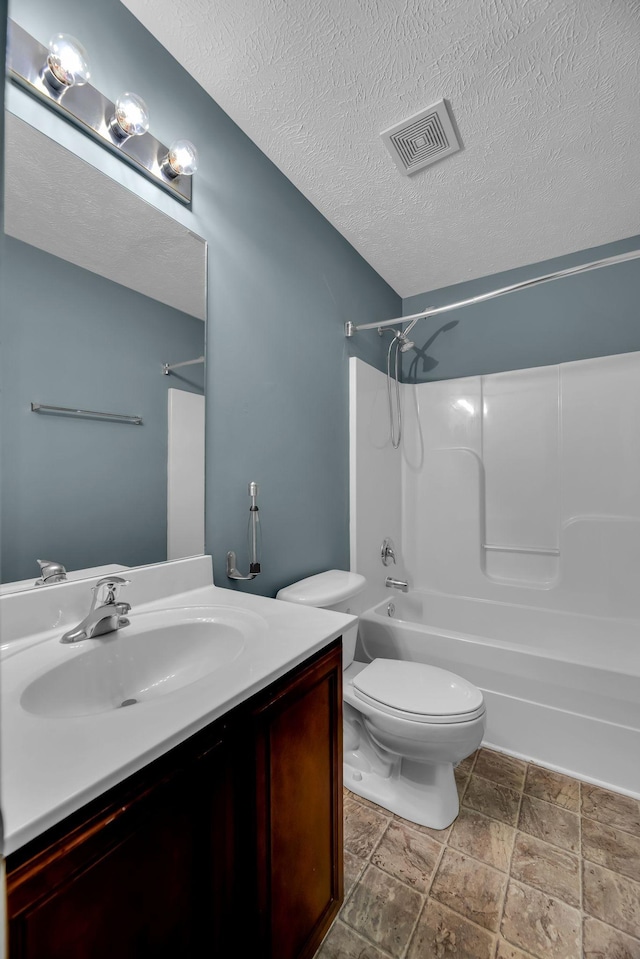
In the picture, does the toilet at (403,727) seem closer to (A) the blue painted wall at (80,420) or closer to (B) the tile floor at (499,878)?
(B) the tile floor at (499,878)

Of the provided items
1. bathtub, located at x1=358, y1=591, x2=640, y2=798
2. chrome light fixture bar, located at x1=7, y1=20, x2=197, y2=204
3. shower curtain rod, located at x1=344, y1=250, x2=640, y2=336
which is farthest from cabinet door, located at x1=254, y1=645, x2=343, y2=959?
shower curtain rod, located at x1=344, y1=250, x2=640, y2=336

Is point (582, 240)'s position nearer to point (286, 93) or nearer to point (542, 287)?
point (542, 287)

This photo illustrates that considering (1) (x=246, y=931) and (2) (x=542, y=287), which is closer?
(1) (x=246, y=931)

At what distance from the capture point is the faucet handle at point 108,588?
96 cm

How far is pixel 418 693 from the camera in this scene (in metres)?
1.48

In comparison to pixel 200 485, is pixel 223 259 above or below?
above

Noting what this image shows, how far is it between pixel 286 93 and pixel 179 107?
36 cm

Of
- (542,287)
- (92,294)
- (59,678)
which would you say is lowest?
(59,678)

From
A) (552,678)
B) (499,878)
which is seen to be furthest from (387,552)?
(499,878)

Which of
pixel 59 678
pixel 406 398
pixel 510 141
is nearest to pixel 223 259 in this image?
pixel 510 141

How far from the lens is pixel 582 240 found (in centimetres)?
218

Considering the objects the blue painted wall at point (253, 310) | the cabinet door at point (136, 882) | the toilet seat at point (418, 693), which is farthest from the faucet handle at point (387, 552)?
the cabinet door at point (136, 882)

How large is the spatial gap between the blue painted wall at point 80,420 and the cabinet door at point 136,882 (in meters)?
0.60

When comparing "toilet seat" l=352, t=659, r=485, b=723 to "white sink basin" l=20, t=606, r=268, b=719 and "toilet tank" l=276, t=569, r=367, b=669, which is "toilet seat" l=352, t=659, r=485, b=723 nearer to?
"toilet tank" l=276, t=569, r=367, b=669
